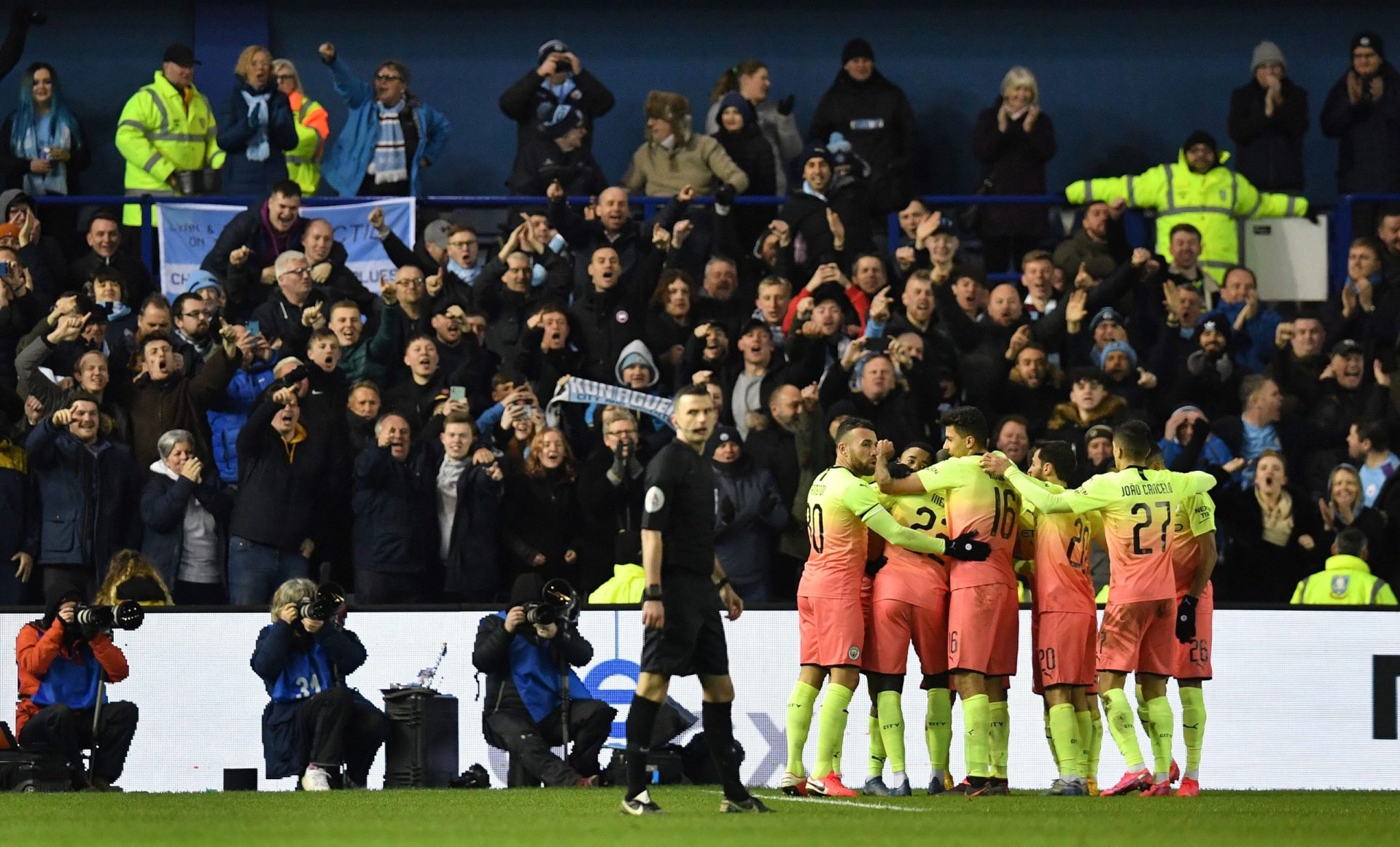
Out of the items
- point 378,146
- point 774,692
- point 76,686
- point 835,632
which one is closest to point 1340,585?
point 774,692

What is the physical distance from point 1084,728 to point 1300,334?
6.04 m

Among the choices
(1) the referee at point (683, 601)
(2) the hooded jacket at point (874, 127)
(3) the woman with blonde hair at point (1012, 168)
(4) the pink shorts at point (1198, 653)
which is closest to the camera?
(1) the referee at point (683, 601)

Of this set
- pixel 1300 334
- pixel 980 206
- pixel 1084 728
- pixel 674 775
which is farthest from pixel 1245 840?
pixel 980 206

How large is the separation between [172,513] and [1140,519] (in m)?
6.77

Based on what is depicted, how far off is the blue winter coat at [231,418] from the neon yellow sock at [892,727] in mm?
5965

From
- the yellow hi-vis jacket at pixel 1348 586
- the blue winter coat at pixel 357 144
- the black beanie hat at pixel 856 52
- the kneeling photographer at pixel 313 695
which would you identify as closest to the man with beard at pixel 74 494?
the kneeling photographer at pixel 313 695

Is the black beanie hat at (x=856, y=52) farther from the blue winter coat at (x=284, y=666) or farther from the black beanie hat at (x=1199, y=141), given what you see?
the blue winter coat at (x=284, y=666)

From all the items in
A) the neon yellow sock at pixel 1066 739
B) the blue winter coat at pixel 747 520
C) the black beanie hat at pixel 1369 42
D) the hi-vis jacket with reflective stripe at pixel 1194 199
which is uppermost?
the black beanie hat at pixel 1369 42

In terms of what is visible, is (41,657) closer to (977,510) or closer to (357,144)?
(977,510)

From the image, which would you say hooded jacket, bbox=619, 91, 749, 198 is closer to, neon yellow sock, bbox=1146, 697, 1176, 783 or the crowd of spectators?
the crowd of spectators

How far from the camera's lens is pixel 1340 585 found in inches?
639

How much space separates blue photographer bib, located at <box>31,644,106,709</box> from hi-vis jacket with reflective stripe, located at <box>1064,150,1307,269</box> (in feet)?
33.5

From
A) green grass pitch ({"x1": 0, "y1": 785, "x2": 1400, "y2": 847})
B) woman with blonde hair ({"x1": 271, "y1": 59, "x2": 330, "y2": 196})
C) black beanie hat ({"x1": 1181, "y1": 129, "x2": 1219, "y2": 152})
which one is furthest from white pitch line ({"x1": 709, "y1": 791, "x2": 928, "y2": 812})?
black beanie hat ({"x1": 1181, "y1": 129, "x2": 1219, "y2": 152})

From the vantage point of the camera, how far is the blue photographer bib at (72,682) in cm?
1471
